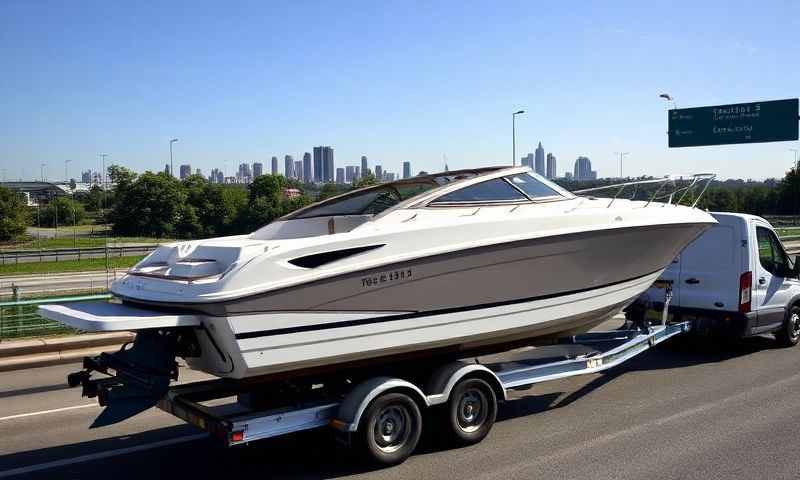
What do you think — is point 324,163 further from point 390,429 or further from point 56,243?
point 390,429

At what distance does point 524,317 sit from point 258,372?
2677 mm

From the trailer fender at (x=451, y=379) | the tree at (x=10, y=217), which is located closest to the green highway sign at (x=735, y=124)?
the trailer fender at (x=451, y=379)

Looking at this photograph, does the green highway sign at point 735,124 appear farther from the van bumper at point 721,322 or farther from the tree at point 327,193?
the van bumper at point 721,322

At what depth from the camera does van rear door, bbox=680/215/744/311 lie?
9.46 m

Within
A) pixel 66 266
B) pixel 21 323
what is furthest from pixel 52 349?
pixel 66 266

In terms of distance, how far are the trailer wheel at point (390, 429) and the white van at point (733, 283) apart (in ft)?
13.8

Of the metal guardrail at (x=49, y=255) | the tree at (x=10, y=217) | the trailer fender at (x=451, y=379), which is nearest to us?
the trailer fender at (x=451, y=379)

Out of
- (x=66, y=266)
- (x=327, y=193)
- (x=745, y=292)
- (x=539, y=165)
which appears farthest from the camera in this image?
(x=66, y=266)

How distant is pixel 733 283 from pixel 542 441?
4445 millimetres

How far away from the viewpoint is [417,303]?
6109 mm

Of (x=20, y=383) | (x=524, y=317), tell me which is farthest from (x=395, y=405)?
(x=20, y=383)

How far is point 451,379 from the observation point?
20.5 feet

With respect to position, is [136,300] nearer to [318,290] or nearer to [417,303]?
[318,290]

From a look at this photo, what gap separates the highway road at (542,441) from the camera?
5.80 metres
